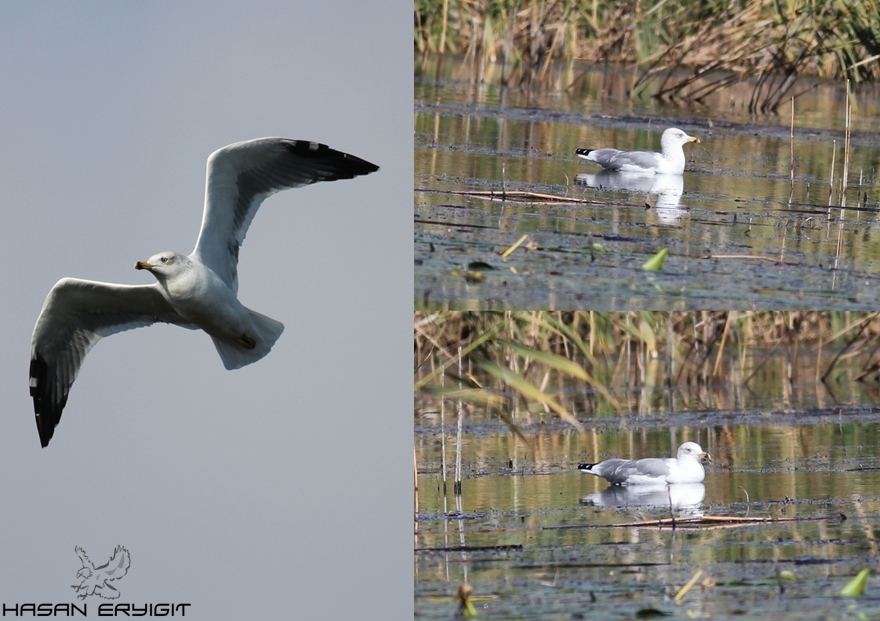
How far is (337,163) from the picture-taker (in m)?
3.30

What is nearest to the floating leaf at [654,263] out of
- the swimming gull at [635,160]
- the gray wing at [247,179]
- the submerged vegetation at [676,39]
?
the swimming gull at [635,160]

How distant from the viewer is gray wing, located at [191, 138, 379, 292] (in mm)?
3168

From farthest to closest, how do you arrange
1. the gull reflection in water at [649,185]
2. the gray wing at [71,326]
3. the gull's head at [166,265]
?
1. the gull reflection in water at [649,185]
2. the gray wing at [71,326]
3. the gull's head at [166,265]

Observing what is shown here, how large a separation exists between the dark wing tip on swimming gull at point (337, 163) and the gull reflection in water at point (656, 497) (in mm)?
964

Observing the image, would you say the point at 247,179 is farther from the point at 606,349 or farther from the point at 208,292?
the point at 606,349

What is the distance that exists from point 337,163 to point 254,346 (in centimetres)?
49

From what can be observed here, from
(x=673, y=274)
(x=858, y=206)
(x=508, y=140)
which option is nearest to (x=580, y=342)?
(x=673, y=274)

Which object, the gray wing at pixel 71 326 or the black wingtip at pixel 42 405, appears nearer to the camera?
the gray wing at pixel 71 326

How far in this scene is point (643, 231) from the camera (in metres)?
3.37

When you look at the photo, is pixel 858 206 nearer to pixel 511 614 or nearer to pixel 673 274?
pixel 673 274

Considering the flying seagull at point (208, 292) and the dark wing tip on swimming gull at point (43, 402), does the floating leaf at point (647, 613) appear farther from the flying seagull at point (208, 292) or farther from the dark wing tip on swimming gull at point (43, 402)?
the dark wing tip on swimming gull at point (43, 402)

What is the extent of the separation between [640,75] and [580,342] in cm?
78

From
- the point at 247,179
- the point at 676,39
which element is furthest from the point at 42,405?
the point at 676,39

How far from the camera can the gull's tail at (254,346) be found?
325cm
